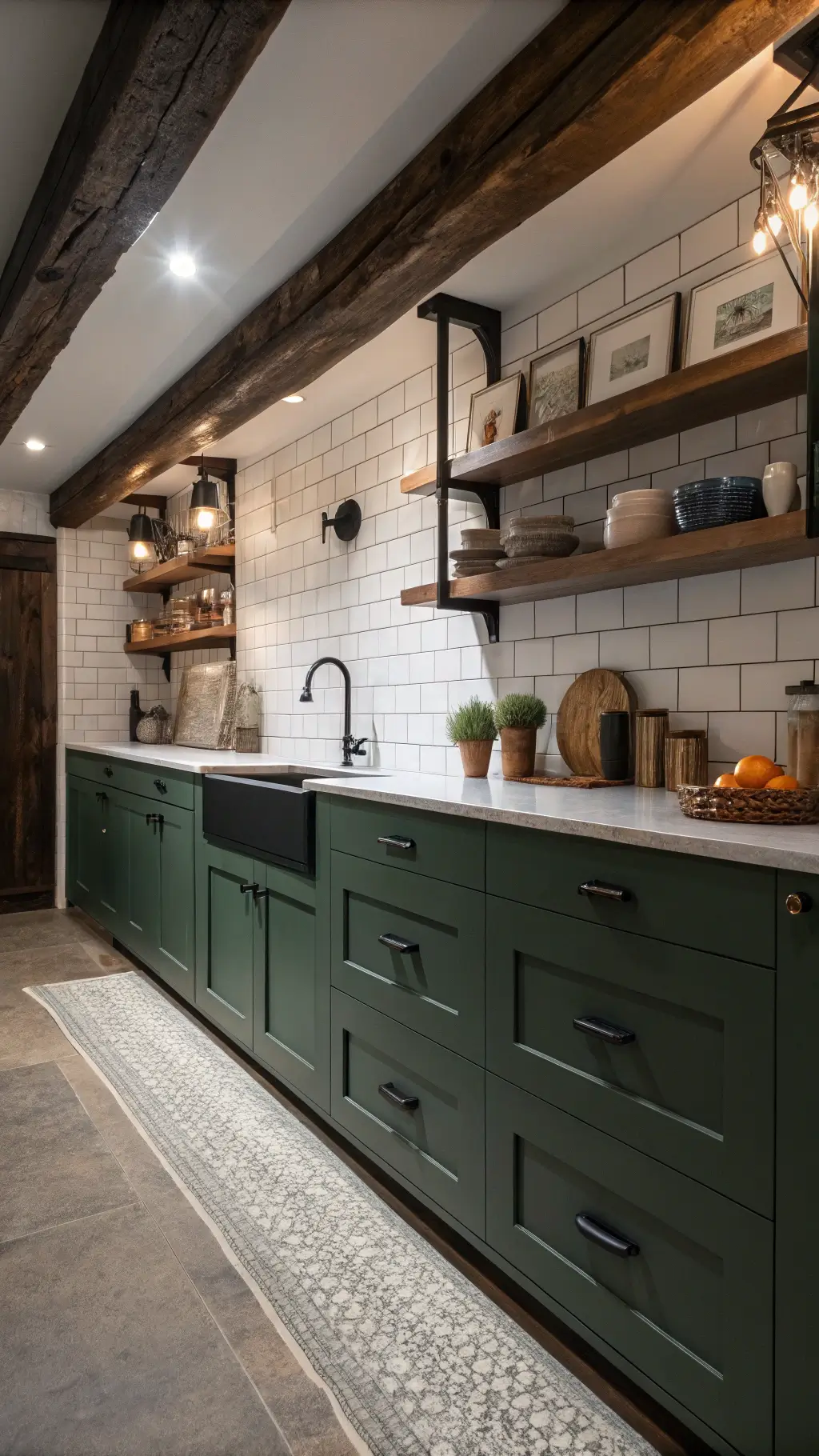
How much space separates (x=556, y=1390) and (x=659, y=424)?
1949 mm

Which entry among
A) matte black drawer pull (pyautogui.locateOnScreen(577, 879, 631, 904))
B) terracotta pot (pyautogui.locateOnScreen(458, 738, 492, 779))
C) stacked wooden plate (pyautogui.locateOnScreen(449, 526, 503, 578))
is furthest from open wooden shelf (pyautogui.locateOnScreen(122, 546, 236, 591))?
matte black drawer pull (pyautogui.locateOnScreen(577, 879, 631, 904))

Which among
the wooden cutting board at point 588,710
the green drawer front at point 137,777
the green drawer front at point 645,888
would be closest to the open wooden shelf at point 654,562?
Answer: the wooden cutting board at point 588,710

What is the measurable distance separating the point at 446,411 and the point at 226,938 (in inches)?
71.8

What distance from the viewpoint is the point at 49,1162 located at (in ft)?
7.52

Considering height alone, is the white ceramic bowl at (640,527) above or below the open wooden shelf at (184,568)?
below

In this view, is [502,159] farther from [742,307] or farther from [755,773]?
[755,773]

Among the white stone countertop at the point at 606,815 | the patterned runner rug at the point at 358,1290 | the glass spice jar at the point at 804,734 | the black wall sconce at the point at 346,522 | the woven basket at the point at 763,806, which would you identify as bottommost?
the patterned runner rug at the point at 358,1290

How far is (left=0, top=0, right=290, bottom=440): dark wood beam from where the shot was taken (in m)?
1.43

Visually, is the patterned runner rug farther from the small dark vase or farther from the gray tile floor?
the small dark vase

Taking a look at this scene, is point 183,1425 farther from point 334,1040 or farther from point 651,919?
point 651,919

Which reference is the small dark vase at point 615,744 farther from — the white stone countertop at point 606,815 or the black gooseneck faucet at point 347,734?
the black gooseneck faucet at point 347,734

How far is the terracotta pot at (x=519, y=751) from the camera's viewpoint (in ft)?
8.02

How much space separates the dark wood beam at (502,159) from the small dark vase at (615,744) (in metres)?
1.14

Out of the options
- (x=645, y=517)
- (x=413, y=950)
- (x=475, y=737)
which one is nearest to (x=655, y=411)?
(x=645, y=517)
